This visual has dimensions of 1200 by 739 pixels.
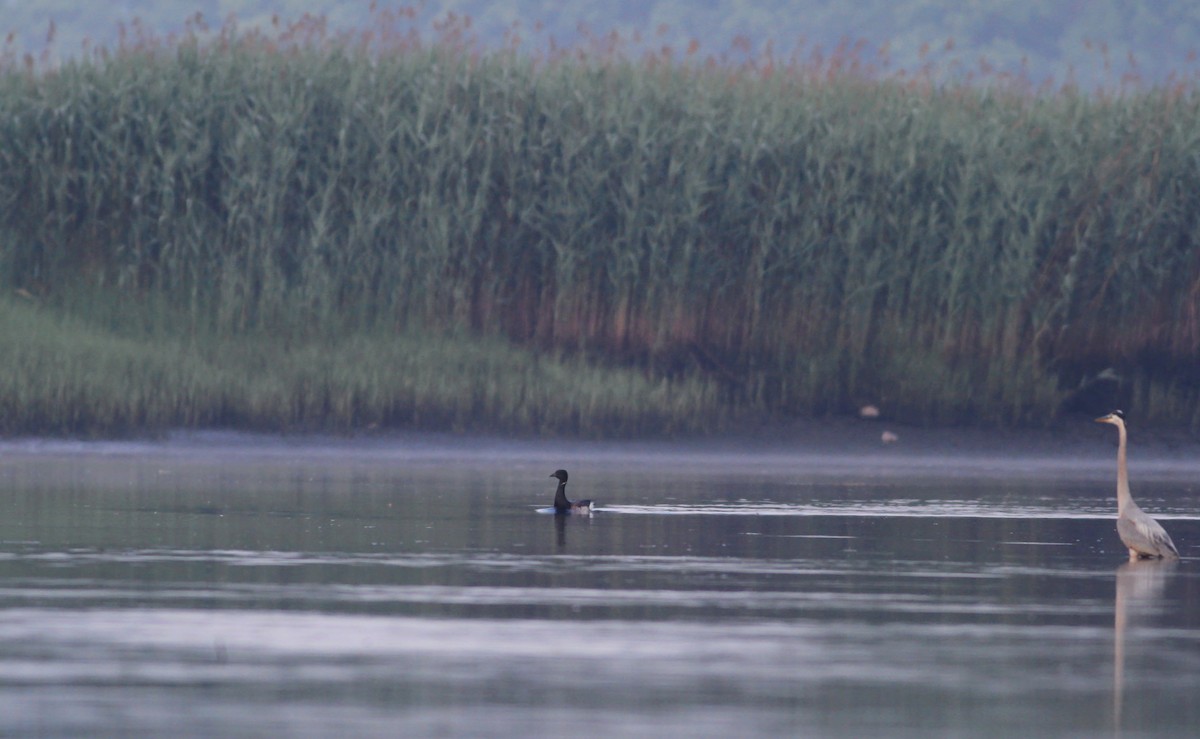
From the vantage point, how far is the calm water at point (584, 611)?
22.7 feet

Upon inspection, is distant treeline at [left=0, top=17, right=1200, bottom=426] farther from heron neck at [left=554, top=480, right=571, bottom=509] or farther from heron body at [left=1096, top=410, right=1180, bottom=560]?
heron body at [left=1096, top=410, right=1180, bottom=560]

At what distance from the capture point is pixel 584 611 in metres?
9.14

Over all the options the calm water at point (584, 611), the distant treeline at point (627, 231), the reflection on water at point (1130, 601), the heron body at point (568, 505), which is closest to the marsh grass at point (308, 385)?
the distant treeline at point (627, 231)

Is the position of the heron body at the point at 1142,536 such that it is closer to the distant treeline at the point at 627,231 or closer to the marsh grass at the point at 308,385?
the marsh grass at the point at 308,385

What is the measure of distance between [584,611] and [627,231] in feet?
42.5

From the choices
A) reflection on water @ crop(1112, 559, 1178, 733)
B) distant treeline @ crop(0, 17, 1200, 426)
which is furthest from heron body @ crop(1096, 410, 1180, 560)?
distant treeline @ crop(0, 17, 1200, 426)

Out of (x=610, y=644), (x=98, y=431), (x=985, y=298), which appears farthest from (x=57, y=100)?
(x=610, y=644)

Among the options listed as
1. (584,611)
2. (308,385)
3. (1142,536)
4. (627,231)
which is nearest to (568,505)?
(1142,536)

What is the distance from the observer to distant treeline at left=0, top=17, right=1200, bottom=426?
21828mm

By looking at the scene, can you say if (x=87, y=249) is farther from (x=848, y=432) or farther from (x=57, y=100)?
(x=848, y=432)

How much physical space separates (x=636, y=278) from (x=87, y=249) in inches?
208

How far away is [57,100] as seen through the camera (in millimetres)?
22312

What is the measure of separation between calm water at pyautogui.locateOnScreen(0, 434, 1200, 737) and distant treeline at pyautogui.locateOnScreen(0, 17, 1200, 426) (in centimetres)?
518

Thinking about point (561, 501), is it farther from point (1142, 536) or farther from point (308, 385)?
point (308, 385)
